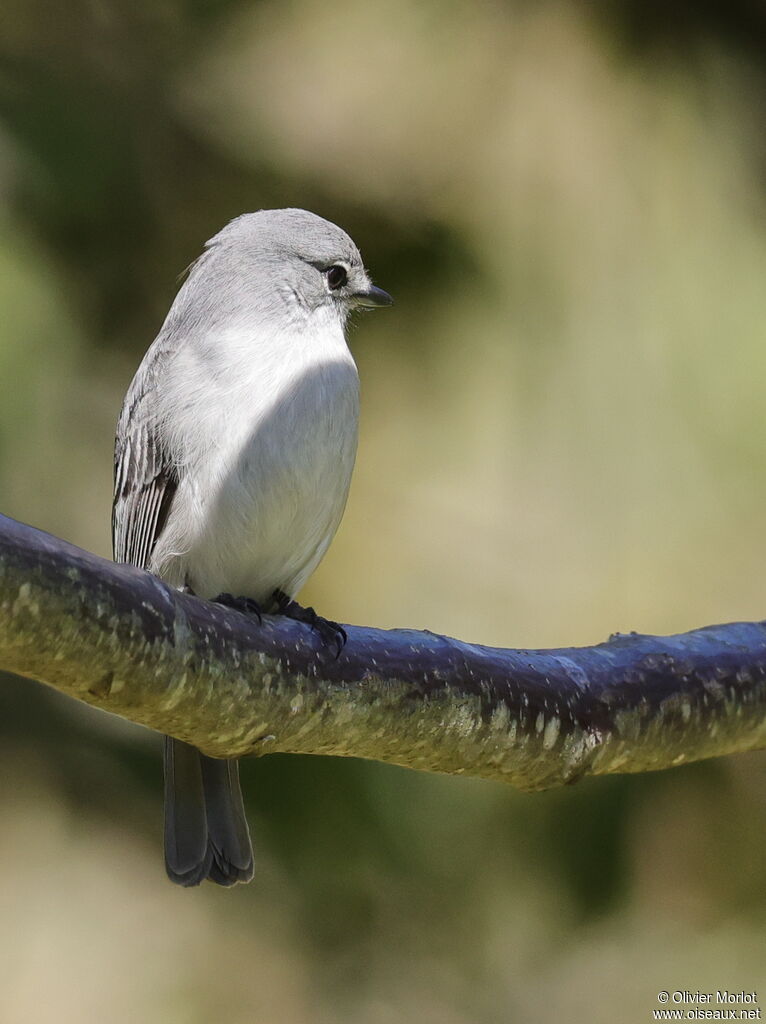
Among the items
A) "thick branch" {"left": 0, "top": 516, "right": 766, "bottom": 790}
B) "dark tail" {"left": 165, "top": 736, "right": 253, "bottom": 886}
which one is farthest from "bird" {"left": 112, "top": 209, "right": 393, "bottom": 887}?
"thick branch" {"left": 0, "top": 516, "right": 766, "bottom": 790}

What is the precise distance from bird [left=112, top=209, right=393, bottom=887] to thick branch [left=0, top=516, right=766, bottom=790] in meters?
0.39

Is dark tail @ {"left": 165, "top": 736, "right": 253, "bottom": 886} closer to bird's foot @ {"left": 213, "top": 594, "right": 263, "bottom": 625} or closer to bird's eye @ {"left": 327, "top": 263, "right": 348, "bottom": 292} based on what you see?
bird's foot @ {"left": 213, "top": 594, "right": 263, "bottom": 625}

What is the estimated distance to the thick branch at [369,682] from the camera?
227cm

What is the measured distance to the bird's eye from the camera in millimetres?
3822

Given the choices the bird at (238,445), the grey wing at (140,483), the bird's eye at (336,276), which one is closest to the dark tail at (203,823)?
the bird at (238,445)

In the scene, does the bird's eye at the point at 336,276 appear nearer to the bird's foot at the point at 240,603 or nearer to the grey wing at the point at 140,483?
the grey wing at the point at 140,483

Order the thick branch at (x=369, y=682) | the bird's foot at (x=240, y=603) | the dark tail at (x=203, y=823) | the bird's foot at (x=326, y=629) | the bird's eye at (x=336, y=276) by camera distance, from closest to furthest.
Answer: the thick branch at (x=369, y=682) → the bird's foot at (x=326, y=629) → the bird's foot at (x=240, y=603) → the dark tail at (x=203, y=823) → the bird's eye at (x=336, y=276)

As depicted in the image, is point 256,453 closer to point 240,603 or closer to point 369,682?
point 240,603

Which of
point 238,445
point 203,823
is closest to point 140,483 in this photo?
point 238,445

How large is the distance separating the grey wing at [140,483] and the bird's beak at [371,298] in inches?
29.2

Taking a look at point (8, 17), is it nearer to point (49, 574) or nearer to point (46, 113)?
point (46, 113)

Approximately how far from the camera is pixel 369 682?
284 centimetres

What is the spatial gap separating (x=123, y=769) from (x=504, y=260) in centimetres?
308

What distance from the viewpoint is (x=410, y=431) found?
5984mm
